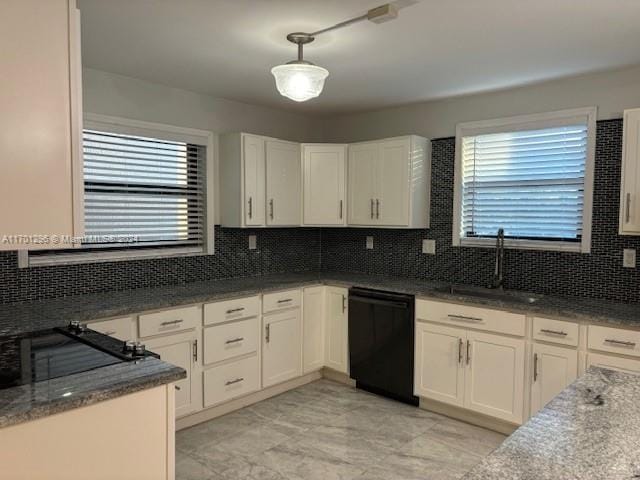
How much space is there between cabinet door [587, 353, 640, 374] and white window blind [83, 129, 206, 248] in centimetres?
290

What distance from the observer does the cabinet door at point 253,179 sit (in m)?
3.86

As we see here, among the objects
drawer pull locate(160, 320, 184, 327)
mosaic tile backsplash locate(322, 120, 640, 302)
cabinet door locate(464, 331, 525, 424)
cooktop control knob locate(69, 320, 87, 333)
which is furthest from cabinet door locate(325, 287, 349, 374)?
cooktop control knob locate(69, 320, 87, 333)

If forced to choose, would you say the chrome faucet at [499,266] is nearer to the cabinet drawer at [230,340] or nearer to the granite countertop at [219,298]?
the granite countertop at [219,298]

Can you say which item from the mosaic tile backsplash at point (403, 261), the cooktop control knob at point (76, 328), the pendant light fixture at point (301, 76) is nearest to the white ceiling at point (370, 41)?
the pendant light fixture at point (301, 76)

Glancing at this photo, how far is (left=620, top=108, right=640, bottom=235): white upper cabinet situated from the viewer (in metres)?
2.73

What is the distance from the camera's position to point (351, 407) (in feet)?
11.8

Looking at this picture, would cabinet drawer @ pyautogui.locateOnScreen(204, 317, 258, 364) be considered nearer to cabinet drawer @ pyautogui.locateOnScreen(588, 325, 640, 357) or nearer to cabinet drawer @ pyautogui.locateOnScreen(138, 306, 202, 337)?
cabinet drawer @ pyautogui.locateOnScreen(138, 306, 202, 337)

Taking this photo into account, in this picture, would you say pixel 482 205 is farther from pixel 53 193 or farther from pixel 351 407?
pixel 53 193

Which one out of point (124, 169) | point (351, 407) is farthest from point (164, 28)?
point (351, 407)

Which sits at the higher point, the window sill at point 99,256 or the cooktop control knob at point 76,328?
the window sill at point 99,256

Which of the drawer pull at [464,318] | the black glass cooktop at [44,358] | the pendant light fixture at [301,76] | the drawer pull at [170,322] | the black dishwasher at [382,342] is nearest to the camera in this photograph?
the black glass cooktop at [44,358]

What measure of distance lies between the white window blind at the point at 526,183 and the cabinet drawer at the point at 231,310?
181 centimetres

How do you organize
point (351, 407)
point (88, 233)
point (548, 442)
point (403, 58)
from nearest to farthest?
point (548, 442) < point (403, 58) < point (88, 233) < point (351, 407)

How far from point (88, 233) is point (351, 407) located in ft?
7.47
